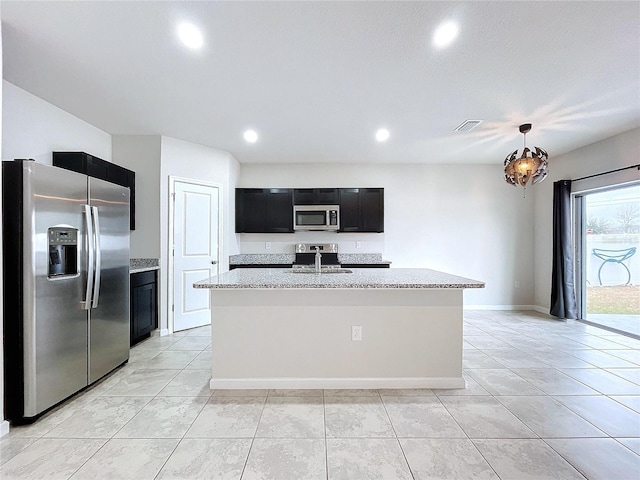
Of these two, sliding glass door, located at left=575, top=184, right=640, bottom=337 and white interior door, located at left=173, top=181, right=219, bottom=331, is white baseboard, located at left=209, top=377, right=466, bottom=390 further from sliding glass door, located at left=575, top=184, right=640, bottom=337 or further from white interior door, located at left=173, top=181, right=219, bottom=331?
sliding glass door, located at left=575, top=184, right=640, bottom=337

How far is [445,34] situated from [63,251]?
3120 millimetres

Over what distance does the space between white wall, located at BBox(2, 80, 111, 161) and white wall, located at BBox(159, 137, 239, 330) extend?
86cm

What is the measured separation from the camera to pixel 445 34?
2.02 meters

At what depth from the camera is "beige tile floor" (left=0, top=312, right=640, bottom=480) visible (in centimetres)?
167

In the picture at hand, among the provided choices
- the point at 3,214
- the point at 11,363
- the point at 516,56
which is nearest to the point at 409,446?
the point at 11,363

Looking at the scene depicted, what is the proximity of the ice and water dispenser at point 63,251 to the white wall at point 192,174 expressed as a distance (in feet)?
5.36

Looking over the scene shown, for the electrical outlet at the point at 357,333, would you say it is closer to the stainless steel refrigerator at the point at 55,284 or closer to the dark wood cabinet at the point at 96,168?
the stainless steel refrigerator at the point at 55,284

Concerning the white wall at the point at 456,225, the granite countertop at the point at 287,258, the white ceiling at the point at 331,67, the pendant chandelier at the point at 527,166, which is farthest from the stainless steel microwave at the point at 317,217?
the pendant chandelier at the point at 527,166

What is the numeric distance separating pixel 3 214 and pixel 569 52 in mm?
4020

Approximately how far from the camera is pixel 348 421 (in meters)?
2.11

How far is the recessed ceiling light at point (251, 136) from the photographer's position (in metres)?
3.88

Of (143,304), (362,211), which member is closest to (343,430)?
(143,304)

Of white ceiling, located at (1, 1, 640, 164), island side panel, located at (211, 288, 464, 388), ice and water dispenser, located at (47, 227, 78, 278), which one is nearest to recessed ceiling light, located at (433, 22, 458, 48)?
white ceiling, located at (1, 1, 640, 164)

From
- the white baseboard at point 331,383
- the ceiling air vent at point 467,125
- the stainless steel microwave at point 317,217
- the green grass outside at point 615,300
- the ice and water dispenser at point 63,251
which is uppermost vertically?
the ceiling air vent at point 467,125
